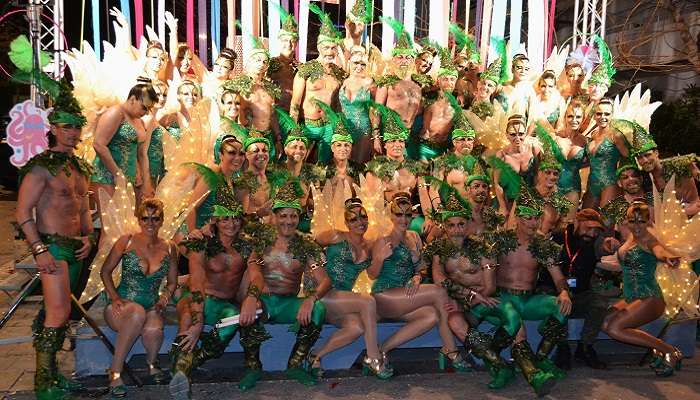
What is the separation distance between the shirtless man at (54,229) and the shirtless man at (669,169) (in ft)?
14.8

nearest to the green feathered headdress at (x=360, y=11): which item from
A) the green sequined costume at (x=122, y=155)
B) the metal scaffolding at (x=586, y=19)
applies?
the green sequined costume at (x=122, y=155)

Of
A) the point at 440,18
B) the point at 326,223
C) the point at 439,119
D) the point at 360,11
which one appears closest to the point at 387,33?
the point at 440,18

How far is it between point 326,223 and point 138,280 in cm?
142

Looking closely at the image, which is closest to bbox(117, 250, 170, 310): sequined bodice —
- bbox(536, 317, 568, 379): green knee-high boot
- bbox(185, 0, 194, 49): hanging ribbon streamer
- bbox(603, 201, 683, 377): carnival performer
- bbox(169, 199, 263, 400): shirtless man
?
bbox(169, 199, 263, 400): shirtless man

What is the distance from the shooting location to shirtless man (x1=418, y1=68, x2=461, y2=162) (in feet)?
22.7

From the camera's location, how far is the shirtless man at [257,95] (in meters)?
6.51

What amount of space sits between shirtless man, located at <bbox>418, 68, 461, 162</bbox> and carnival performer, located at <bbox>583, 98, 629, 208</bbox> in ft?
4.80

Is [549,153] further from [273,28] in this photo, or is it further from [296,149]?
[273,28]

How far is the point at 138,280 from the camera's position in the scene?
4355 mm

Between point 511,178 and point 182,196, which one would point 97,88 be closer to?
point 182,196

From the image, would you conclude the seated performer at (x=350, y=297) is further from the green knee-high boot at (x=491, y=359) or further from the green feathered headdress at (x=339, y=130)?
the green feathered headdress at (x=339, y=130)

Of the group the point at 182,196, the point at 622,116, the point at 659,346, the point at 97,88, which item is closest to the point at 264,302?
the point at 182,196

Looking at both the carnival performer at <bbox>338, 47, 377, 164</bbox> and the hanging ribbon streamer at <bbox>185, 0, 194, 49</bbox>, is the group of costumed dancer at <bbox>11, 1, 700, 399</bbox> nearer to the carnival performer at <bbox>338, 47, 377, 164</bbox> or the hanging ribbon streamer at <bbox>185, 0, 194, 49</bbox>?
the carnival performer at <bbox>338, 47, 377, 164</bbox>

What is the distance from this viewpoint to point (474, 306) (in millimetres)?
4676
